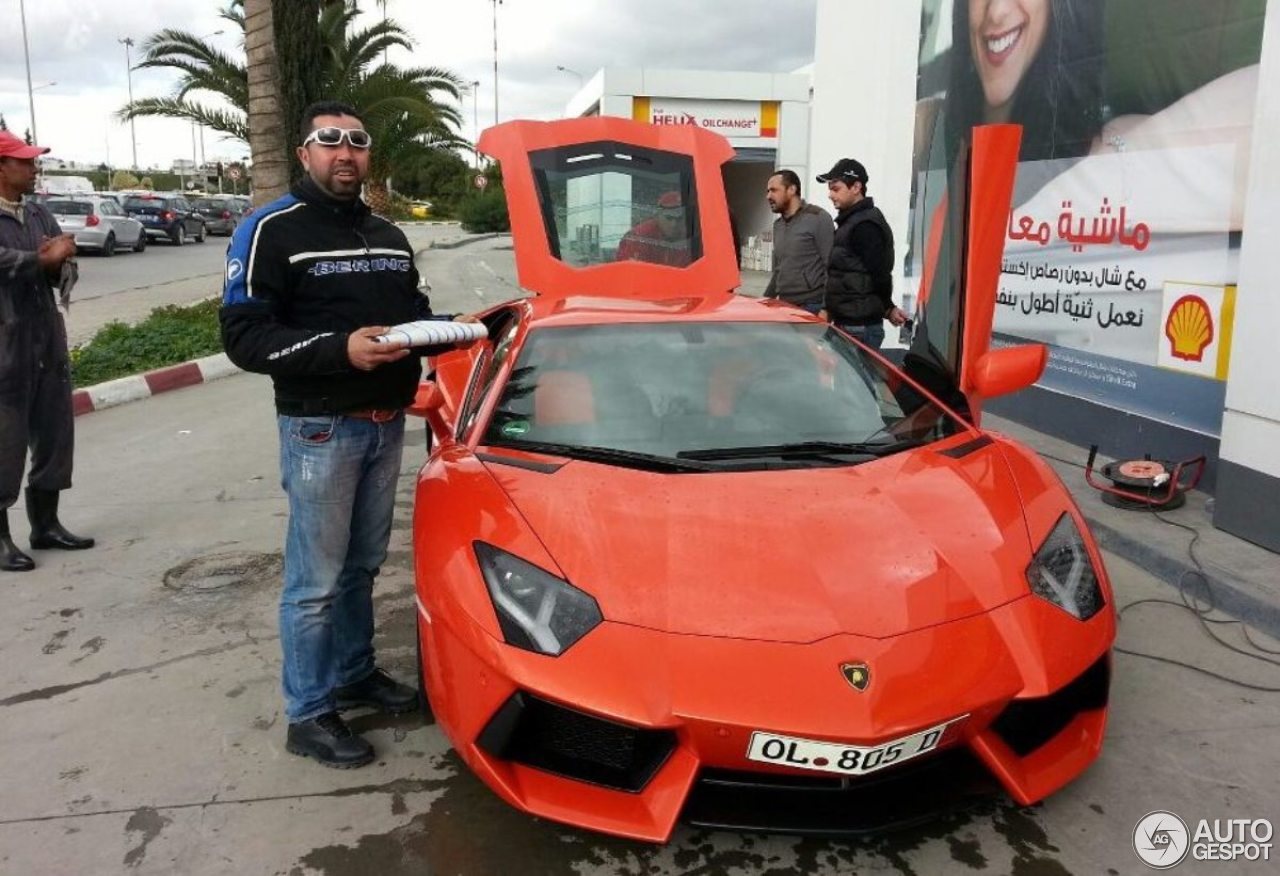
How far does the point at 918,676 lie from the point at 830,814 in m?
0.37

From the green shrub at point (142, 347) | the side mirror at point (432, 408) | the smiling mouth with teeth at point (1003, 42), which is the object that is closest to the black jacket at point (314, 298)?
the side mirror at point (432, 408)

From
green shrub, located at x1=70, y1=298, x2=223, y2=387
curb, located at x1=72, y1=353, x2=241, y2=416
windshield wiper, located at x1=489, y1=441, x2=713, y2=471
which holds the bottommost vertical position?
curb, located at x1=72, y1=353, x2=241, y2=416

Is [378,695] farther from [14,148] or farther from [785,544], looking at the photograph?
[14,148]

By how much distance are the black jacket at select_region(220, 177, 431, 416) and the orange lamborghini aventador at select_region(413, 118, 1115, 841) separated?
43 centimetres

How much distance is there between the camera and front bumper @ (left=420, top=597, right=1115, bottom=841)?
2080 millimetres

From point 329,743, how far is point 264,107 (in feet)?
30.4

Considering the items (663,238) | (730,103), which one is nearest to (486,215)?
(730,103)

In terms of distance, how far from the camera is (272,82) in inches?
403

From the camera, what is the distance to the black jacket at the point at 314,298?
2.63m

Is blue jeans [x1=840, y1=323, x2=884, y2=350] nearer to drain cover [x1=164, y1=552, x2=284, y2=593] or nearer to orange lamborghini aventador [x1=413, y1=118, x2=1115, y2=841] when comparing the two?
orange lamborghini aventador [x1=413, y1=118, x2=1115, y2=841]

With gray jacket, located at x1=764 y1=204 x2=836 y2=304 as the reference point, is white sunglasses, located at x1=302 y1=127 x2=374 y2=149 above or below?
above

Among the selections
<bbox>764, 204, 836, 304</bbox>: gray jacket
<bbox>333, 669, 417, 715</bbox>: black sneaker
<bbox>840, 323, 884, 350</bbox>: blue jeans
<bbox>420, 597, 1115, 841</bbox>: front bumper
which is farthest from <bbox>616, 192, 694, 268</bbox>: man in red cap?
<bbox>420, 597, 1115, 841</bbox>: front bumper

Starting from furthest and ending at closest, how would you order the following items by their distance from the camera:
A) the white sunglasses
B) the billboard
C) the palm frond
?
the palm frond < the billboard < the white sunglasses

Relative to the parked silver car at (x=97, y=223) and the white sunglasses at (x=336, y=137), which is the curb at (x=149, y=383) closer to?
the white sunglasses at (x=336, y=137)
